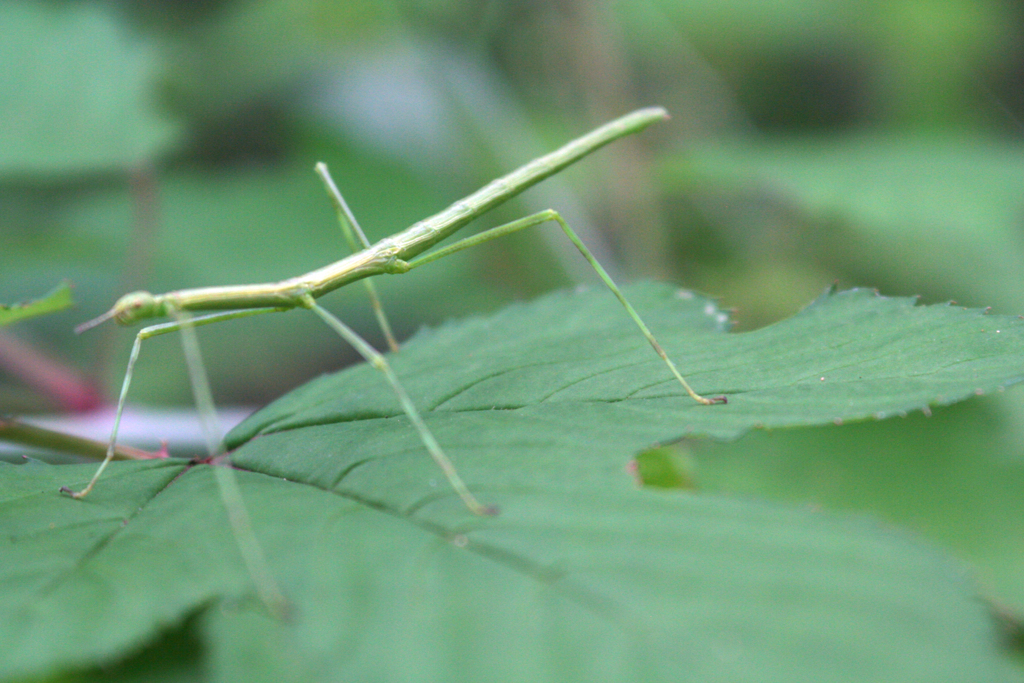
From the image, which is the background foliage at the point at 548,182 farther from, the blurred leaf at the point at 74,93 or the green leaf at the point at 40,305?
the green leaf at the point at 40,305

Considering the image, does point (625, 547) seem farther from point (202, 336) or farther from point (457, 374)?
point (202, 336)

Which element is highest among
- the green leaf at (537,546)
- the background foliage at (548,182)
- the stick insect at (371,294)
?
the background foliage at (548,182)

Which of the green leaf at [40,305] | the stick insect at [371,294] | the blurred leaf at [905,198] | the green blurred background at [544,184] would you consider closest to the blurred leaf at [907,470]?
the green blurred background at [544,184]

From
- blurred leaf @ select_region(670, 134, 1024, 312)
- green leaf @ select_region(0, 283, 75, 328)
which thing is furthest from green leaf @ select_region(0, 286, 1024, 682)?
blurred leaf @ select_region(670, 134, 1024, 312)

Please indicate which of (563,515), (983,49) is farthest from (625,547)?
(983,49)

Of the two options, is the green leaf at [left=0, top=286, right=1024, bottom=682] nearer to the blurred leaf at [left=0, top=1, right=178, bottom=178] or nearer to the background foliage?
the background foliage

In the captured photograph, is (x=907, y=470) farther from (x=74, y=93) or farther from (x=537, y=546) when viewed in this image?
(x=74, y=93)
